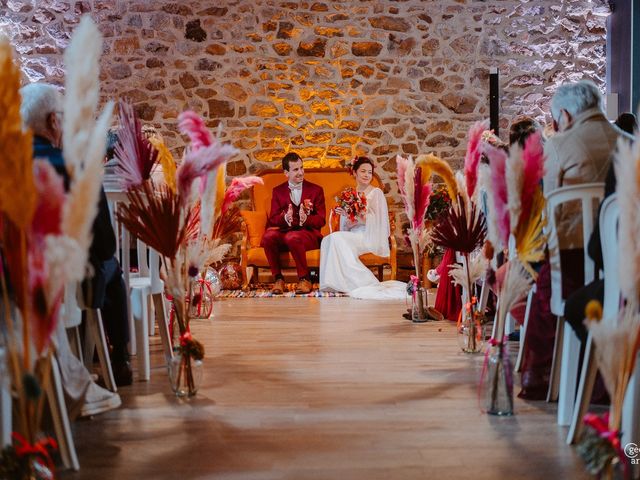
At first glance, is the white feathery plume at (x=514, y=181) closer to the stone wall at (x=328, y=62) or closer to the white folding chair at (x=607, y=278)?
the white folding chair at (x=607, y=278)

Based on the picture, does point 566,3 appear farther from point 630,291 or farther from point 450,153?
point 630,291

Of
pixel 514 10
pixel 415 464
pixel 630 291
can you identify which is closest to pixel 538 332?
pixel 415 464

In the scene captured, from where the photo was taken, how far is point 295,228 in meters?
7.60

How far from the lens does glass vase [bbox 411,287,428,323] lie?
533cm

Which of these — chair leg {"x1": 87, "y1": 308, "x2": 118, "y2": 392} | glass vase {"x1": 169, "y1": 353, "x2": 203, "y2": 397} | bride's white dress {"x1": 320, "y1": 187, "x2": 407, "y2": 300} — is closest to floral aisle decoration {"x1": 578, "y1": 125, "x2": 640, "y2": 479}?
glass vase {"x1": 169, "y1": 353, "x2": 203, "y2": 397}

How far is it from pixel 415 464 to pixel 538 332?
1.17 metres

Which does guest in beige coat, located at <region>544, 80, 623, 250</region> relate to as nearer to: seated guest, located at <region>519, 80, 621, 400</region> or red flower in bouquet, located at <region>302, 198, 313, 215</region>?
seated guest, located at <region>519, 80, 621, 400</region>

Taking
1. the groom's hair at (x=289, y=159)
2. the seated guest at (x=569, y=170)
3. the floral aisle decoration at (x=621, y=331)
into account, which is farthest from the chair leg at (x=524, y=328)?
the groom's hair at (x=289, y=159)

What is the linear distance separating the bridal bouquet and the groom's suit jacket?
33cm

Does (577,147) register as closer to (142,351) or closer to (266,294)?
(142,351)

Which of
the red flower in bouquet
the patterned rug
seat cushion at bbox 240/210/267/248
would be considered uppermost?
the red flower in bouquet

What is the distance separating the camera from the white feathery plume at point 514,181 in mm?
2443

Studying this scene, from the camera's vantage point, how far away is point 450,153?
8344 mm

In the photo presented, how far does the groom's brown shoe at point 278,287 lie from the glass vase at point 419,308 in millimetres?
2078
